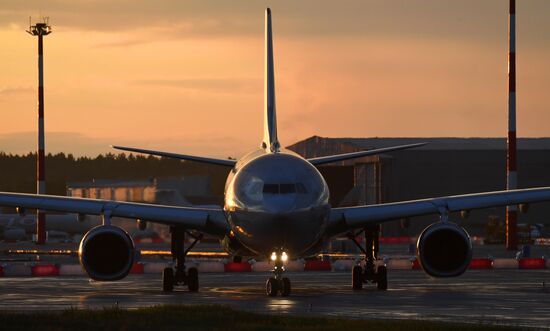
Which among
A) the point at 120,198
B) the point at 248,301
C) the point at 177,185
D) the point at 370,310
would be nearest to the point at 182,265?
the point at 248,301

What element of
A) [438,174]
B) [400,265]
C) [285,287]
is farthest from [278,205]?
[438,174]

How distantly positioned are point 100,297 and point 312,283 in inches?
393

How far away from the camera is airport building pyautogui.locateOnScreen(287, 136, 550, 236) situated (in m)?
106

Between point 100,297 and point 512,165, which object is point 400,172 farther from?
point 100,297

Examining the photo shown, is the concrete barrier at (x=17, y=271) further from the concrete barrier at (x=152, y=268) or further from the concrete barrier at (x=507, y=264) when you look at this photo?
the concrete barrier at (x=507, y=264)

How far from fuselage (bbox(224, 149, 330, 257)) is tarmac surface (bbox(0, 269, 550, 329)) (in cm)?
158

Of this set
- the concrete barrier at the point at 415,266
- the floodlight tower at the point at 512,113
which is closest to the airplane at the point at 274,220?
the concrete barrier at the point at 415,266

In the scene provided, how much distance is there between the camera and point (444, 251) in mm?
36344

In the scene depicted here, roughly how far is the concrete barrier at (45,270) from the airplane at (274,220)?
14497 mm

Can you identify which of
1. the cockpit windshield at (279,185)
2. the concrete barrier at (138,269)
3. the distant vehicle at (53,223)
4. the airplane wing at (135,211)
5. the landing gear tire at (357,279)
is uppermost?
the cockpit windshield at (279,185)

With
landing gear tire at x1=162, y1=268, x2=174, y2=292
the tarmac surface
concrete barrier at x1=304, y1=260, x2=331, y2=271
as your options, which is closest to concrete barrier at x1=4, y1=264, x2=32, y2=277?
the tarmac surface

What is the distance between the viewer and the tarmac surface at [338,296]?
2986cm

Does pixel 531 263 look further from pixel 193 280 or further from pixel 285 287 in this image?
pixel 285 287

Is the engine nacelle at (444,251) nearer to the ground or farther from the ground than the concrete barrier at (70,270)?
farther from the ground
